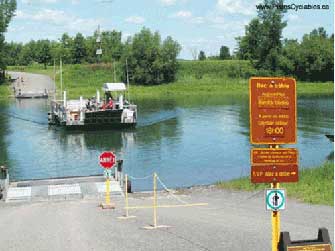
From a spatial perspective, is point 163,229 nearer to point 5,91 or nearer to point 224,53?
point 5,91

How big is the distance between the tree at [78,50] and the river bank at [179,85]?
15332 mm

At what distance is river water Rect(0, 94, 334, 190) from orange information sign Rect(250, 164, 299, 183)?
20.2 meters

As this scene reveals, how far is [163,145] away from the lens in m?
43.8

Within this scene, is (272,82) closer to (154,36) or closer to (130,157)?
(130,157)

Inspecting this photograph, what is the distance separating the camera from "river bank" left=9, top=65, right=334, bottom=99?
320ft

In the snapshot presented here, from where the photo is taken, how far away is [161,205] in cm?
1902

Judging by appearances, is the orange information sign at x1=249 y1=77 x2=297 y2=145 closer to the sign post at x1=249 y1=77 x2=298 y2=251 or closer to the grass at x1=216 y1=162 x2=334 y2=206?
the sign post at x1=249 y1=77 x2=298 y2=251

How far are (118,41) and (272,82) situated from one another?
12865 centimetres

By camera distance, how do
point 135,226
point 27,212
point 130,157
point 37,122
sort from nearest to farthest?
point 135,226 → point 27,212 → point 130,157 → point 37,122

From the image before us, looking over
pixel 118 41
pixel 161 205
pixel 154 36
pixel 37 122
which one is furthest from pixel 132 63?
pixel 161 205

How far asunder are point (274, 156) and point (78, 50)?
405 ft

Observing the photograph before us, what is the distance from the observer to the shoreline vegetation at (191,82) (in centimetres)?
9806

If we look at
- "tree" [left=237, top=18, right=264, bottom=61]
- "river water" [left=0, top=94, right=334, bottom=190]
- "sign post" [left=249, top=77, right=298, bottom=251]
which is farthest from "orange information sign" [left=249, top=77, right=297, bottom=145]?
"tree" [left=237, top=18, right=264, bottom=61]

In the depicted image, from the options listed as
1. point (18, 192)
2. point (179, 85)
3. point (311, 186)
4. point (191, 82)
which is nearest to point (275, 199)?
point (311, 186)
